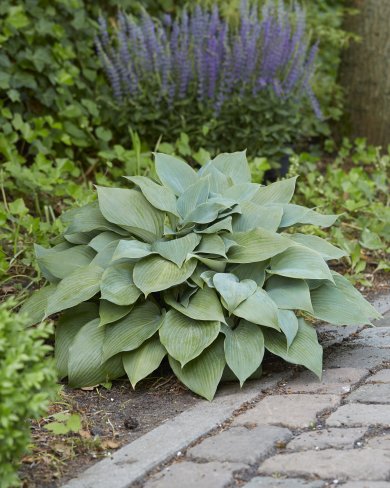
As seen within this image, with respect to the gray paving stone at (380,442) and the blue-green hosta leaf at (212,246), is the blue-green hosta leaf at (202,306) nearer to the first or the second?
the blue-green hosta leaf at (212,246)

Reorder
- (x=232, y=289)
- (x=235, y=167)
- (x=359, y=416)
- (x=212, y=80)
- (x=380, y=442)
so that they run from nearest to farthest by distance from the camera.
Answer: (x=380, y=442) → (x=359, y=416) → (x=232, y=289) → (x=235, y=167) → (x=212, y=80)

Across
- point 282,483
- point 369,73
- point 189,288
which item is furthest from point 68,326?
point 369,73

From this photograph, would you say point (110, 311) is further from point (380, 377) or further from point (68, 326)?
point (380, 377)

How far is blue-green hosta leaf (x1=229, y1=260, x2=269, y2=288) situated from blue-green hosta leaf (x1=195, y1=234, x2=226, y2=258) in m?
0.13

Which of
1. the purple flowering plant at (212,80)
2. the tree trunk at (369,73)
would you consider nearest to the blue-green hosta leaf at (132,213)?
the purple flowering plant at (212,80)

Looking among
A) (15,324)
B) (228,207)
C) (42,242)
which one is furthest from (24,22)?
(15,324)

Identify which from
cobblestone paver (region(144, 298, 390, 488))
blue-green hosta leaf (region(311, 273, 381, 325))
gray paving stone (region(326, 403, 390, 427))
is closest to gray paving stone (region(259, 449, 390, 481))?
cobblestone paver (region(144, 298, 390, 488))

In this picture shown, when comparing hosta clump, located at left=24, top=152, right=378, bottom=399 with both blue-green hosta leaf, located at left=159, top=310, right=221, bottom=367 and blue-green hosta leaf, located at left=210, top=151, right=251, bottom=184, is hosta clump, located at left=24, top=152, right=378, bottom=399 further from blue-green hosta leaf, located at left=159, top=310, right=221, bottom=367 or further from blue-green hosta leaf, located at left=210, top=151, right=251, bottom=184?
blue-green hosta leaf, located at left=210, top=151, right=251, bottom=184

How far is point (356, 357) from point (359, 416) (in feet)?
2.06

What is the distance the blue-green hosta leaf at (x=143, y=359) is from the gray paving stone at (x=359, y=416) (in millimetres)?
645

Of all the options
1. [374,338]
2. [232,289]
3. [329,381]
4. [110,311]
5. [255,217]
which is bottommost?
[374,338]

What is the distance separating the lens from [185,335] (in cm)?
295

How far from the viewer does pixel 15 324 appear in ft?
7.09

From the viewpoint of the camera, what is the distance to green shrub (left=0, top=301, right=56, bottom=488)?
1988 millimetres
